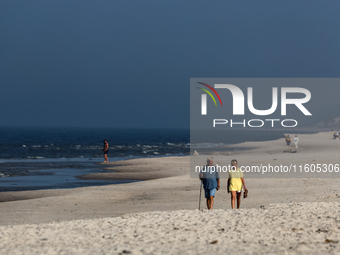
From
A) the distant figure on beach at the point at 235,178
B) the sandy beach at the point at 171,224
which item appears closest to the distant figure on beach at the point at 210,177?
the distant figure on beach at the point at 235,178

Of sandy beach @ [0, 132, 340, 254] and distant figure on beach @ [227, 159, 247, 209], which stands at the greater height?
distant figure on beach @ [227, 159, 247, 209]

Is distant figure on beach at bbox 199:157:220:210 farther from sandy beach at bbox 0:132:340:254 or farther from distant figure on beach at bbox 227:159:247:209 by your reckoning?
sandy beach at bbox 0:132:340:254

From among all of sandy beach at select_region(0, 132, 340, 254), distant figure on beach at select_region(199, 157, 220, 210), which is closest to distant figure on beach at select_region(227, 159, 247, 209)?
distant figure on beach at select_region(199, 157, 220, 210)

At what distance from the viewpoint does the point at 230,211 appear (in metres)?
11.3

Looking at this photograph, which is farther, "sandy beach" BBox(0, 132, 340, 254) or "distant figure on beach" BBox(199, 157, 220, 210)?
"distant figure on beach" BBox(199, 157, 220, 210)

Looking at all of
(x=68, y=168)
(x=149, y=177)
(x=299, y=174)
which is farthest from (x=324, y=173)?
(x=68, y=168)

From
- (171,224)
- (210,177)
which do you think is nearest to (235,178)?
(210,177)

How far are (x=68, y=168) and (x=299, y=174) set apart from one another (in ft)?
53.8

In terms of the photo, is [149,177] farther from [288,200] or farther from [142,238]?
[142,238]

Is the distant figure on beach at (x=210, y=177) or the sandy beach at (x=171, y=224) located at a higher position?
the distant figure on beach at (x=210, y=177)

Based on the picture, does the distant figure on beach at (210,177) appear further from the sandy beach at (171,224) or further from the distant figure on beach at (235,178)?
the sandy beach at (171,224)

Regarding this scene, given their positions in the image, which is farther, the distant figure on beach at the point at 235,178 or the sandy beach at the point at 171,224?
the distant figure on beach at the point at 235,178

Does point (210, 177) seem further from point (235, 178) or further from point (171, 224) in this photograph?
point (171, 224)

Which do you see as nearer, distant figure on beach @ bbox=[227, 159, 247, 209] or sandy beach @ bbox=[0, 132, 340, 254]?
sandy beach @ bbox=[0, 132, 340, 254]
